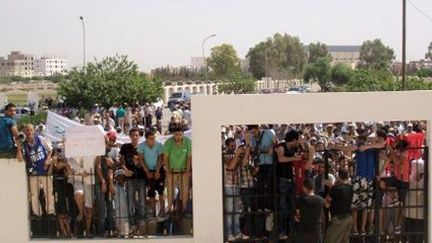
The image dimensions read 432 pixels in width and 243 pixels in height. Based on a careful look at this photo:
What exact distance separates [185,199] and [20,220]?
206 cm

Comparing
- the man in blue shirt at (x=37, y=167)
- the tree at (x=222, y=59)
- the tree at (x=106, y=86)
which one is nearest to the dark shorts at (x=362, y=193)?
the man in blue shirt at (x=37, y=167)

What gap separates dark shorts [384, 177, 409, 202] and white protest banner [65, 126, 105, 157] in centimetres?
367

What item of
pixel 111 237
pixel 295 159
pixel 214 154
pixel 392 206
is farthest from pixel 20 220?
pixel 392 206

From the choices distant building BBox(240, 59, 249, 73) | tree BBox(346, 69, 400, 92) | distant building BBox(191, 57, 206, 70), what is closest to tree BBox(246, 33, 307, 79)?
distant building BBox(240, 59, 249, 73)

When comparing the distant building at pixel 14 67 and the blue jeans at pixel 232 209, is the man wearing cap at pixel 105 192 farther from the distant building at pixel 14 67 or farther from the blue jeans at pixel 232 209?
the distant building at pixel 14 67

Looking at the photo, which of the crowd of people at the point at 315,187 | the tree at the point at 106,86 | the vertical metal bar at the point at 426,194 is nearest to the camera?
the vertical metal bar at the point at 426,194

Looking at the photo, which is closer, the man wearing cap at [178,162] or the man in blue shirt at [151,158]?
the man wearing cap at [178,162]

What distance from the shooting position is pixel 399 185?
8.03m

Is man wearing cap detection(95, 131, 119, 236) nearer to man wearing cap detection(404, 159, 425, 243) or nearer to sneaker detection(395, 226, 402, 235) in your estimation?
sneaker detection(395, 226, 402, 235)

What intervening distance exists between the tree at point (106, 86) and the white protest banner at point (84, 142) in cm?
2552

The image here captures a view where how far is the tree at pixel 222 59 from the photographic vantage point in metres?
96.1

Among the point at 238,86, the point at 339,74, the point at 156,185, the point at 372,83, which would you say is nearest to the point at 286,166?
the point at 156,185

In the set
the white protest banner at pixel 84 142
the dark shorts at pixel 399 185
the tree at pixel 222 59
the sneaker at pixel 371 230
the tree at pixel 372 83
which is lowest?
the sneaker at pixel 371 230

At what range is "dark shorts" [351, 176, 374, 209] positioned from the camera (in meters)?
8.05
